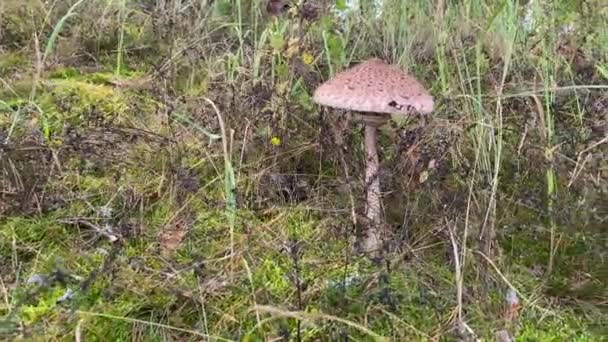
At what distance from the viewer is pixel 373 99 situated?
6.30 feet

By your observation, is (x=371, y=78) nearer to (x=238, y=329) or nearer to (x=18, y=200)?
(x=238, y=329)

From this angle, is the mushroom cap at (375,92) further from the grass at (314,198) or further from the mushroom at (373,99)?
the grass at (314,198)

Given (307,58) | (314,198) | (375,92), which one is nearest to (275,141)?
(314,198)

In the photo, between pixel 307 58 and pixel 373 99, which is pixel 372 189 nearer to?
pixel 373 99

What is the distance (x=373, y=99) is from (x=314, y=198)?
0.51 meters

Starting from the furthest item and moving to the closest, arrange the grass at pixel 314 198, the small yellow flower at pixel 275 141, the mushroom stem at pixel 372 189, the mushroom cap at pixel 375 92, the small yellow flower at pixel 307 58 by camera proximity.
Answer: the small yellow flower at pixel 307 58, the small yellow flower at pixel 275 141, the mushroom stem at pixel 372 189, the mushroom cap at pixel 375 92, the grass at pixel 314 198

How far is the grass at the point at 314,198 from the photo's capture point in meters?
1.73

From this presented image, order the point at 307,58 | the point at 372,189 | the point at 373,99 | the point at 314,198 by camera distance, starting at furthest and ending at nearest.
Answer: the point at 307,58, the point at 314,198, the point at 372,189, the point at 373,99

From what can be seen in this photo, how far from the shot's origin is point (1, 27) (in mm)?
3838

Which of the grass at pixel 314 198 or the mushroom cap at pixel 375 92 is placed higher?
the mushroom cap at pixel 375 92

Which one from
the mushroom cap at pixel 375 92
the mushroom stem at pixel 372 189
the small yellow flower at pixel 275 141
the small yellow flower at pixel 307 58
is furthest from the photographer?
the small yellow flower at pixel 307 58

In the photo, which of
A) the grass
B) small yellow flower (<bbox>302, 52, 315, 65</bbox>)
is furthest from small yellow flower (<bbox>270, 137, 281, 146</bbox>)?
small yellow flower (<bbox>302, 52, 315, 65</bbox>)

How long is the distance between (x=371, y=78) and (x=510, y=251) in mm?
687

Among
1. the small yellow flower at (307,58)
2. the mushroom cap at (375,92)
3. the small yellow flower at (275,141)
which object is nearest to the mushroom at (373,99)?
the mushroom cap at (375,92)
